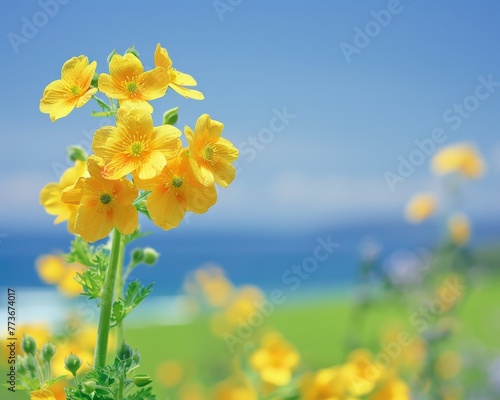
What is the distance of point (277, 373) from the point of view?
1282 millimetres

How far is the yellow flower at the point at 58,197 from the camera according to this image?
917 mm

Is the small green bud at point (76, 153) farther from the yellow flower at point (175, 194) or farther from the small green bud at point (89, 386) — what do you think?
the small green bud at point (89, 386)

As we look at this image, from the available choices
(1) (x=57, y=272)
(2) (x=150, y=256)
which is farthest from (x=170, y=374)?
(2) (x=150, y=256)

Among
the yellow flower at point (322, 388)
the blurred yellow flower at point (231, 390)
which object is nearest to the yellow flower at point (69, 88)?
the yellow flower at point (322, 388)

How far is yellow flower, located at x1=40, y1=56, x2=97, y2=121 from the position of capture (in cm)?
83

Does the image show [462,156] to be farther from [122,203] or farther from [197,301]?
[122,203]

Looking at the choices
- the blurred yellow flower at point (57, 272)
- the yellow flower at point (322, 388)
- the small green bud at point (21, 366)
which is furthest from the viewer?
the blurred yellow flower at point (57, 272)

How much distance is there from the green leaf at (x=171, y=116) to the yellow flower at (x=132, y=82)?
3 cm

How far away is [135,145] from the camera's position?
752 mm

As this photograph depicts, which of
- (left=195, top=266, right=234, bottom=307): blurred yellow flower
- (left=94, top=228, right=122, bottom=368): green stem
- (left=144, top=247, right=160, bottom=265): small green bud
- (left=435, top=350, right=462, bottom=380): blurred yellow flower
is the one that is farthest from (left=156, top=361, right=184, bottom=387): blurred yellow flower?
(left=94, top=228, right=122, bottom=368): green stem

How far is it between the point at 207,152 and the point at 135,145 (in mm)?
81

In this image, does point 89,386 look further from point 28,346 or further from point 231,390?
point 231,390

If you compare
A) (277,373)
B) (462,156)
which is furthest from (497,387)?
(277,373)

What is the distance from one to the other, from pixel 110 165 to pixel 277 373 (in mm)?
675
